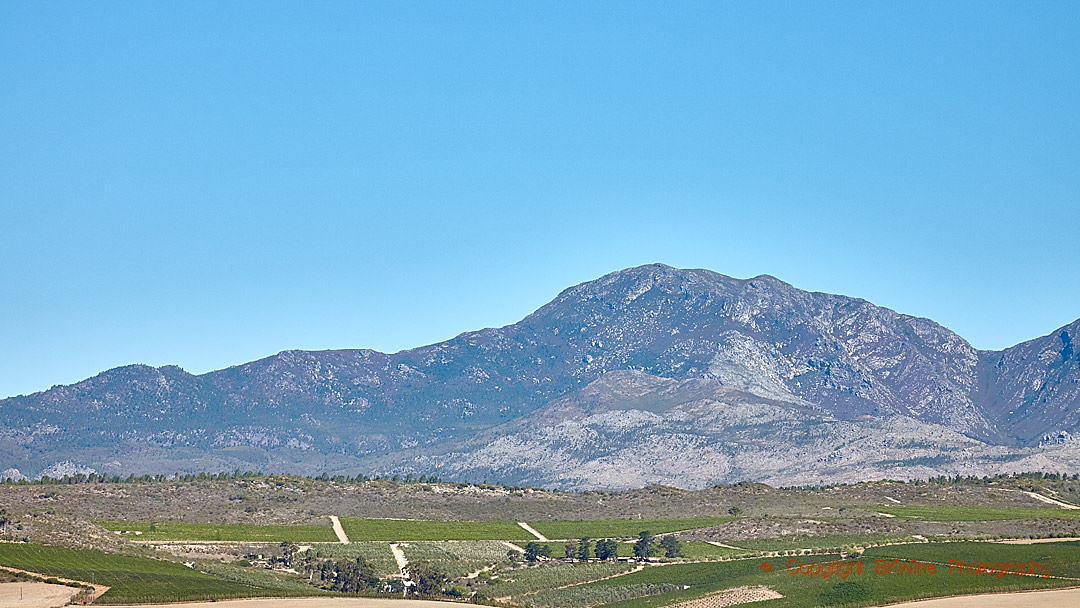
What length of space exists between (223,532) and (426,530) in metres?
27.1

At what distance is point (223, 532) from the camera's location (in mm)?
163625

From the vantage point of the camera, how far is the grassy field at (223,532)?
156500 millimetres

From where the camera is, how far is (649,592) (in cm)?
12012

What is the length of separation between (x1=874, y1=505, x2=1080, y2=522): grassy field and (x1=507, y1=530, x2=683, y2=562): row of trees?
43.4 meters

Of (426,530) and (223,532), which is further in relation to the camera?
(426,530)

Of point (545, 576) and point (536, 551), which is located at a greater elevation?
point (536, 551)

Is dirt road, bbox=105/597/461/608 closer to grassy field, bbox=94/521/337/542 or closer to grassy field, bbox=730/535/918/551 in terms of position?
grassy field, bbox=94/521/337/542

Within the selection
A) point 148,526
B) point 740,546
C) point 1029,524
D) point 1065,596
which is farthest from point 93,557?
point 1029,524

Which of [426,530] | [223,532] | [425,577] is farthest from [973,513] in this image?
[223,532]

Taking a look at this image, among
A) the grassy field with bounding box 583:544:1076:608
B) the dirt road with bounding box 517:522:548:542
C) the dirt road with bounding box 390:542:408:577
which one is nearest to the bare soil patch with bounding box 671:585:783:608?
the grassy field with bounding box 583:544:1076:608

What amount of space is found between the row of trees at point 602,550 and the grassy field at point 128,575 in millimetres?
41790

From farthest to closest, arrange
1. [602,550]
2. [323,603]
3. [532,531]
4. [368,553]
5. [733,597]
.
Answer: [532,531] → [602,550] → [368,553] → [733,597] → [323,603]

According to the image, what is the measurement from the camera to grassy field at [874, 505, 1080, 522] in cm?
18130

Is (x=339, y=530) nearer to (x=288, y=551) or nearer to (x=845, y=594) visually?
→ (x=288, y=551)
